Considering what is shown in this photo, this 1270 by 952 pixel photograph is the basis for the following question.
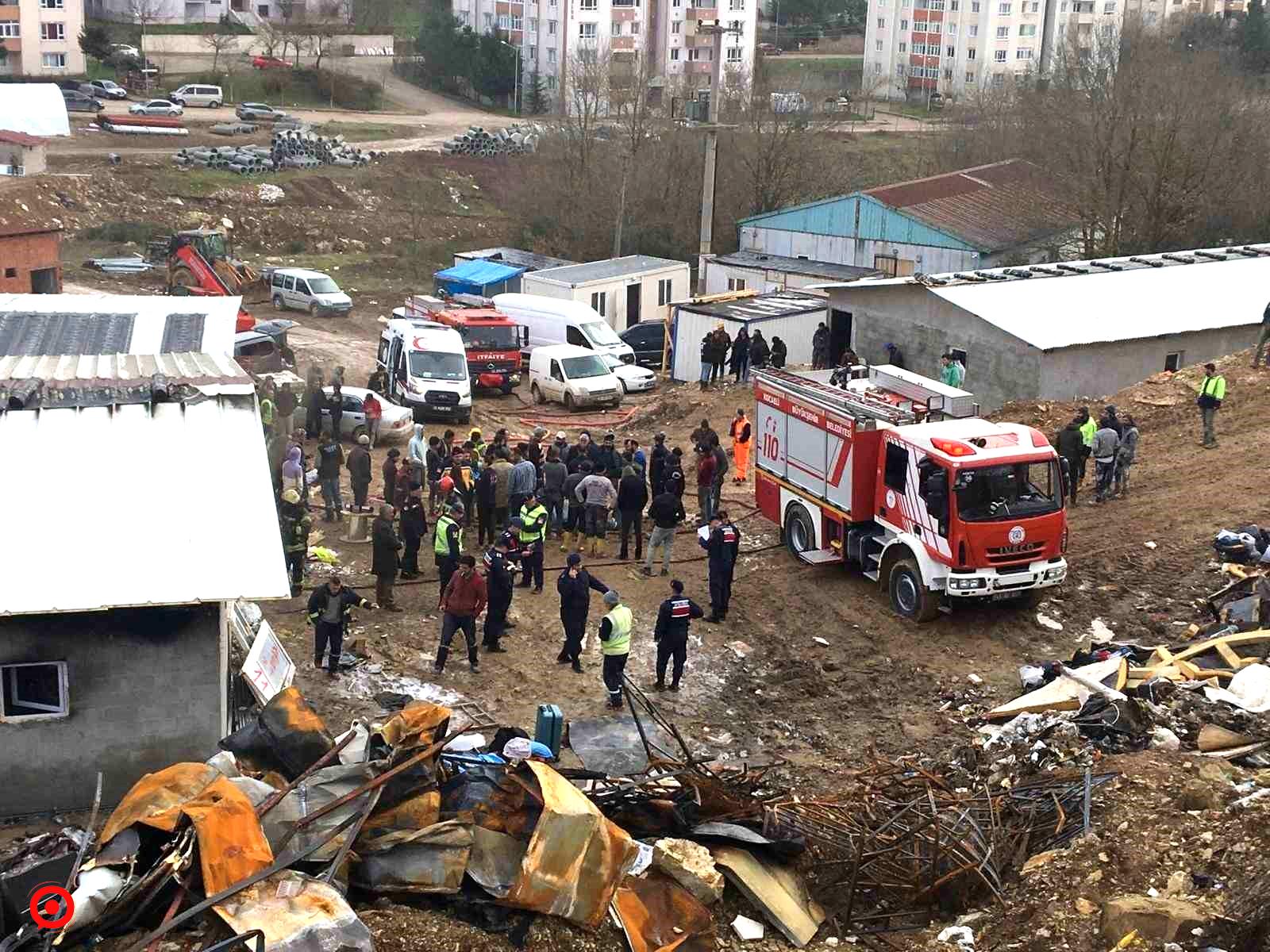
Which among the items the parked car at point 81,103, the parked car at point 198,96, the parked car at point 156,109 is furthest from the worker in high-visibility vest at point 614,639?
the parked car at point 198,96

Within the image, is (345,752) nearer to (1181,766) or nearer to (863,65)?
(1181,766)

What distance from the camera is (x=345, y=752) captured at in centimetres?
1164

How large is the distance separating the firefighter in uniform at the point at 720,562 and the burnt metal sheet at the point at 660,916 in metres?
7.76

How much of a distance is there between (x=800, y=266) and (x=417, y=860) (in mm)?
34873

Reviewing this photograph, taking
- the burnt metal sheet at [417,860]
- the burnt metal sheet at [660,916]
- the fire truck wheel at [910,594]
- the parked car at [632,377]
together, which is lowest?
the parked car at [632,377]

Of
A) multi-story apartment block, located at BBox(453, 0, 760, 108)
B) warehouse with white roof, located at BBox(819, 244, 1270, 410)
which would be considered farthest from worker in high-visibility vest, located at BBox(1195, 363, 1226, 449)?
multi-story apartment block, located at BBox(453, 0, 760, 108)

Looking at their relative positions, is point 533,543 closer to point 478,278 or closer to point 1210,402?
point 1210,402

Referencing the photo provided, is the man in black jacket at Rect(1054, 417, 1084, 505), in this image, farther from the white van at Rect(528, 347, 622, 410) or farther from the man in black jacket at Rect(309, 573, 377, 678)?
the white van at Rect(528, 347, 622, 410)

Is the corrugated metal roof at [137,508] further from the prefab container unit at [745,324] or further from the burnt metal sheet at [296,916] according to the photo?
the prefab container unit at [745,324]

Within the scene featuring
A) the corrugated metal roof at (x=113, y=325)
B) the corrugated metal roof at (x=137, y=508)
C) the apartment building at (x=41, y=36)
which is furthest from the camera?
the apartment building at (x=41, y=36)

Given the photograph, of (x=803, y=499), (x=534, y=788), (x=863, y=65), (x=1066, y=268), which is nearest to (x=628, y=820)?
(x=534, y=788)

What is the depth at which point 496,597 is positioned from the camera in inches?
674

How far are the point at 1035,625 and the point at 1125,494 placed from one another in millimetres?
5039

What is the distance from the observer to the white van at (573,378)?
3173cm
